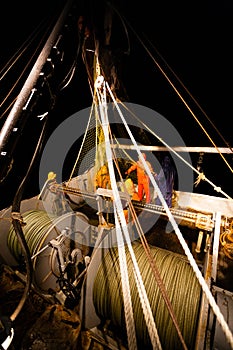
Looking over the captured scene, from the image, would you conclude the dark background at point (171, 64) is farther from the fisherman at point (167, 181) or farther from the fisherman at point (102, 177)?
the fisherman at point (102, 177)

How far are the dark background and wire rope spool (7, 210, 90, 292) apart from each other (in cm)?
298

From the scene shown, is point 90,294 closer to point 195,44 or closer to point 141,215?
point 141,215

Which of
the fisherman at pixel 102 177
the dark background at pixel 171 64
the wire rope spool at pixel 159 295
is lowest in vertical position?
the wire rope spool at pixel 159 295

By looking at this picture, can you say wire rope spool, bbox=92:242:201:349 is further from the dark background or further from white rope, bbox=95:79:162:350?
the dark background

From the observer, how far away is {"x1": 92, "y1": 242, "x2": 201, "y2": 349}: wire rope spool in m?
2.73

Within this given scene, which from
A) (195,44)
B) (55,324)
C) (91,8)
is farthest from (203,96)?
(55,324)

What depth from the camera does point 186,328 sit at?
2.69 meters

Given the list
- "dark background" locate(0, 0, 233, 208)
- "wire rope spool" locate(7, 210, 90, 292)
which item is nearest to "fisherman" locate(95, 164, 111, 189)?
"wire rope spool" locate(7, 210, 90, 292)

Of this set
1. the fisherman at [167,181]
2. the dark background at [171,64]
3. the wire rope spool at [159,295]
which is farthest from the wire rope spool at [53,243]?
the dark background at [171,64]

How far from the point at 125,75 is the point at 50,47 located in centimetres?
805

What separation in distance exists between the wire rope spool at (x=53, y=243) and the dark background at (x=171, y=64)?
9.79 feet

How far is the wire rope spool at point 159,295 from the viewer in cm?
273

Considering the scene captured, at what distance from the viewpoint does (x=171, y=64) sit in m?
7.54

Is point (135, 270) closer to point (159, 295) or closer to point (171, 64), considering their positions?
point (159, 295)
